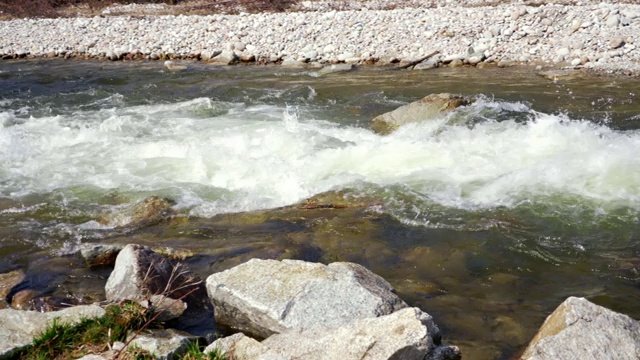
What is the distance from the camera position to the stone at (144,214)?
7.04 metres

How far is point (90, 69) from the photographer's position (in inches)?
670

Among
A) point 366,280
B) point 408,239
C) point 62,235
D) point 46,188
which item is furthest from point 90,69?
point 366,280

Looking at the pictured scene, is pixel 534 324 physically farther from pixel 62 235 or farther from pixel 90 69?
pixel 90 69

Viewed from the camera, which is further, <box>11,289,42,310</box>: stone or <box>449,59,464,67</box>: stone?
<box>449,59,464,67</box>: stone

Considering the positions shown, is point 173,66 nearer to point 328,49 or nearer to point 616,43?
point 328,49

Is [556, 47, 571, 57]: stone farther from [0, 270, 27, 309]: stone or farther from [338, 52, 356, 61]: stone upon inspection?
[0, 270, 27, 309]: stone

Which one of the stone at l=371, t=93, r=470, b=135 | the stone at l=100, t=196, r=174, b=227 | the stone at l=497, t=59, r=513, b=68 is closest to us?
the stone at l=100, t=196, r=174, b=227

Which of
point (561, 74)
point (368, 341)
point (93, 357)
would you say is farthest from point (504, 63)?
point (93, 357)

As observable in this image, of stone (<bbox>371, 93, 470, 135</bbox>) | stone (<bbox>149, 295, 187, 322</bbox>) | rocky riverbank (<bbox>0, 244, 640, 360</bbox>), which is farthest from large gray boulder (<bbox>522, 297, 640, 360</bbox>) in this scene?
stone (<bbox>371, 93, 470, 135</bbox>)

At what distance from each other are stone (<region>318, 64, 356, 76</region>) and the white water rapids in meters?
4.19

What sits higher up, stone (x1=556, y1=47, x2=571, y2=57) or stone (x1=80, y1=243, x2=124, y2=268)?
stone (x1=556, y1=47, x2=571, y2=57)

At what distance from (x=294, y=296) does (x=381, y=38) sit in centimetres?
1330

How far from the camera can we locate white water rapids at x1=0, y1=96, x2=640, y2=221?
7.45 meters

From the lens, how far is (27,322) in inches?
167
